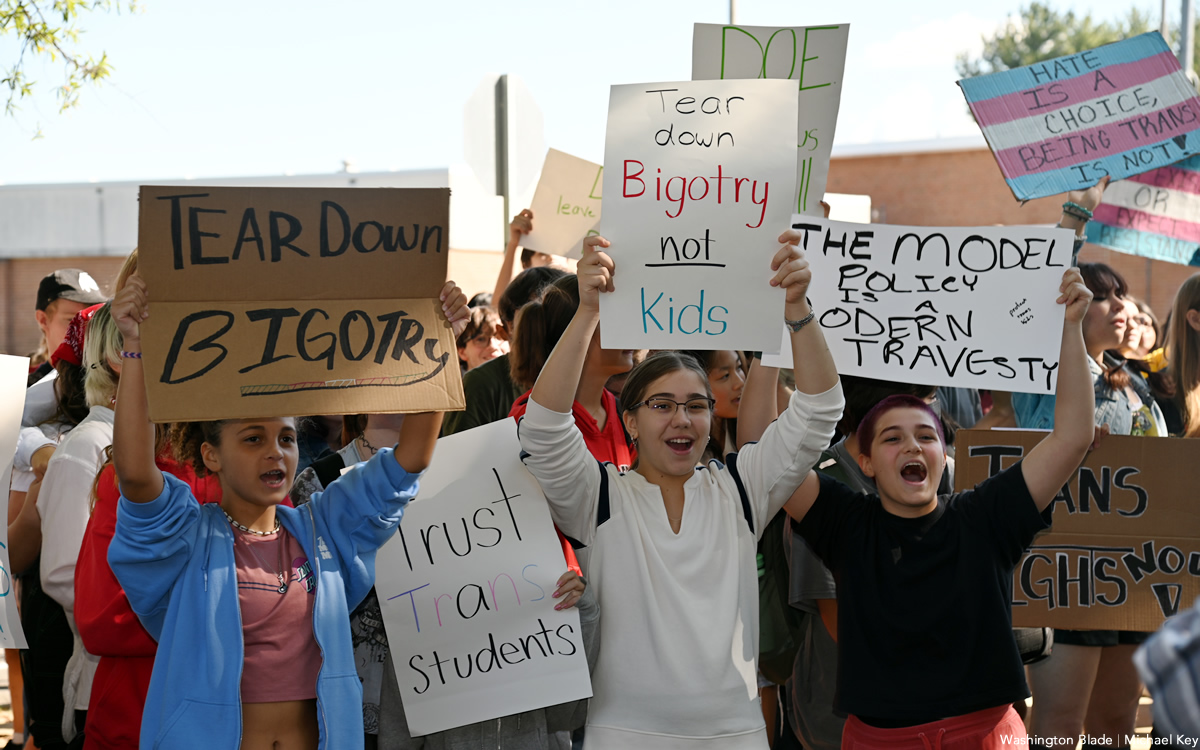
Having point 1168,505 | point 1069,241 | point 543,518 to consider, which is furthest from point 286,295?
point 1168,505

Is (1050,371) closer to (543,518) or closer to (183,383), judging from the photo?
(543,518)

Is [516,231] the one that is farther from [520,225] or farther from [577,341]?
[577,341]

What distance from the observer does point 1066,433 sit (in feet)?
10.0

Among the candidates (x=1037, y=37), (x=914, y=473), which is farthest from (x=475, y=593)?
(x=1037, y=37)

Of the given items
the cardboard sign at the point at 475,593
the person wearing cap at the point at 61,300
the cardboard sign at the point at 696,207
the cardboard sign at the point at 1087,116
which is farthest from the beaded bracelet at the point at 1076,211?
the person wearing cap at the point at 61,300

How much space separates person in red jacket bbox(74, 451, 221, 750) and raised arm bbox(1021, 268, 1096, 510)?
226 centimetres

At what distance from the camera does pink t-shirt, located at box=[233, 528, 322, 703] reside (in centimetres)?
278

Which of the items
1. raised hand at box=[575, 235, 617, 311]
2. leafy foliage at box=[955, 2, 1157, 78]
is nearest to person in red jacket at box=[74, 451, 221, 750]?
raised hand at box=[575, 235, 617, 311]

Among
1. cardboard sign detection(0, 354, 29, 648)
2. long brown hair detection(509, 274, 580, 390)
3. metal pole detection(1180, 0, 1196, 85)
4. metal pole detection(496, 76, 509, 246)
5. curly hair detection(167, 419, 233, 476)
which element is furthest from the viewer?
metal pole detection(1180, 0, 1196, 85)

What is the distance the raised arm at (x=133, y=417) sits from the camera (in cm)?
260

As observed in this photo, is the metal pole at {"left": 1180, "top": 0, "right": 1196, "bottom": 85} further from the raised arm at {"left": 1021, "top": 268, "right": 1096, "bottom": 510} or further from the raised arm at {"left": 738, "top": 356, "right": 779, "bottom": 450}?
the raised arm at {"left": 738, "top": 356, "right": 779, "bottom": 450}

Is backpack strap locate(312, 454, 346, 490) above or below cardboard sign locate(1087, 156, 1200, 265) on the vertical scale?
below

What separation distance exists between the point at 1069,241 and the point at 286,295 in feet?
7.89

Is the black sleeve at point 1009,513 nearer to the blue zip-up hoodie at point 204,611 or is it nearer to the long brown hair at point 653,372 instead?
the long brown hair at point 653,372
